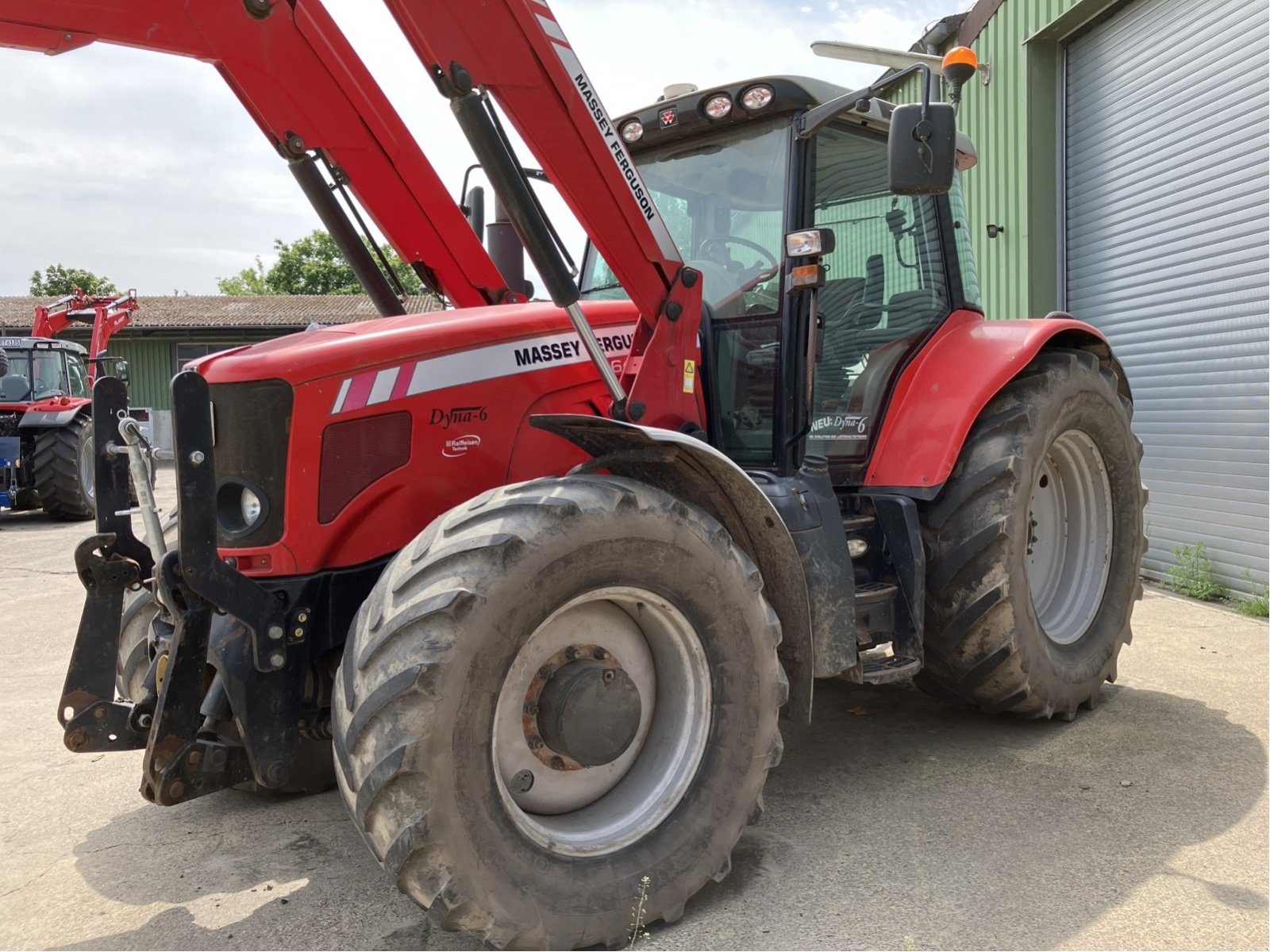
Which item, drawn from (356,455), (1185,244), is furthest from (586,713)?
(1185,244)

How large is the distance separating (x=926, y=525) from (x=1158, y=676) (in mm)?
1837

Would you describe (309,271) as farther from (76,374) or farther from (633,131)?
(633,131)

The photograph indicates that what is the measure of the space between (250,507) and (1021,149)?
7.19 m

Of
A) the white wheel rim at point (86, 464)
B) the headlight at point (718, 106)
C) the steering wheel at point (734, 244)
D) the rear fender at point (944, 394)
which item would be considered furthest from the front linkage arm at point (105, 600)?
the white wheel rim at point (86, 464)

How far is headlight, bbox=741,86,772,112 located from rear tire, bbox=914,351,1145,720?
1.44 m

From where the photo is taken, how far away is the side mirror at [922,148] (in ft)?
10.1

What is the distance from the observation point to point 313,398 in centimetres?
279

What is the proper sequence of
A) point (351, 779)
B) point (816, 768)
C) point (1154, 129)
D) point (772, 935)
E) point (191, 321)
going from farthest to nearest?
point (191, 321) < point (1154, 129) < point (816, 768) < point (772, 935) < point (351, 779)

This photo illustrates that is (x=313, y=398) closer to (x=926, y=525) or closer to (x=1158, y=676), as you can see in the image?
(x=926, y=525)

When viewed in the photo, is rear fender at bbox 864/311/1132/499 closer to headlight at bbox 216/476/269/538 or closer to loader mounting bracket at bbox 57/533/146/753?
headlight at bbox 216/476/269/538

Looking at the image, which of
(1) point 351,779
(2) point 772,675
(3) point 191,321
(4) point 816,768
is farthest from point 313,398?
(3) point 191,321

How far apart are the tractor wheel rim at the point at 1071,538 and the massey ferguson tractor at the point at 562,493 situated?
350 millimetres

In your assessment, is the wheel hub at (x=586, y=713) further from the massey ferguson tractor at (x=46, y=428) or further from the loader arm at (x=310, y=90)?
the massey ferguson tractor at (x=46, y=428)

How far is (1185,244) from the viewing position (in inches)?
269
